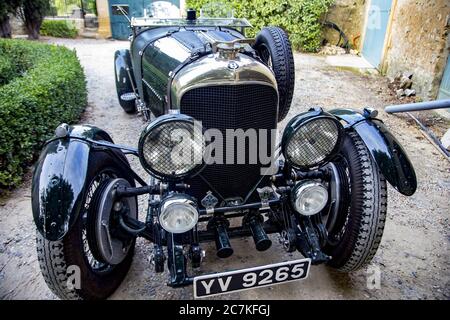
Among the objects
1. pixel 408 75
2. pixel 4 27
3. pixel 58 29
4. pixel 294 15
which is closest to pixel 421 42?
pixel 408 75

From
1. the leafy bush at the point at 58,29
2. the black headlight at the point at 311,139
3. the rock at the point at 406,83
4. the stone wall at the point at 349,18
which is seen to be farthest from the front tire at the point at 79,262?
the leafy bush at the point at 58,29

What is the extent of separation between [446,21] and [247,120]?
194 inches

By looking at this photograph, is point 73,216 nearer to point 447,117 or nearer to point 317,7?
point 447,117

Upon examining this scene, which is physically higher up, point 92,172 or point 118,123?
point 92,172

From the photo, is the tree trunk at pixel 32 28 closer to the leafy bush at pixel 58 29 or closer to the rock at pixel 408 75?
the leafy bush at pixel 58 29

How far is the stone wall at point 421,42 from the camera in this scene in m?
5.41

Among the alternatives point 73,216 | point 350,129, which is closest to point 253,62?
point 350,129

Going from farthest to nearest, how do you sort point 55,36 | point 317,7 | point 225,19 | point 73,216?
point 55,36 → point 317,7 → point 225,19 → point 73,216

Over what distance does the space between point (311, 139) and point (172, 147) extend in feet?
2.50

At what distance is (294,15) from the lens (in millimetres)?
9320

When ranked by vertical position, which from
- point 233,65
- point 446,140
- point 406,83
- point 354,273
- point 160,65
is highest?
point 233,65

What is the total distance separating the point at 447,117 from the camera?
507 centimetres

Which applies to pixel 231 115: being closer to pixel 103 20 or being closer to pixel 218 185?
pixel 218 185

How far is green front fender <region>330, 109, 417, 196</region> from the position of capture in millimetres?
1977
